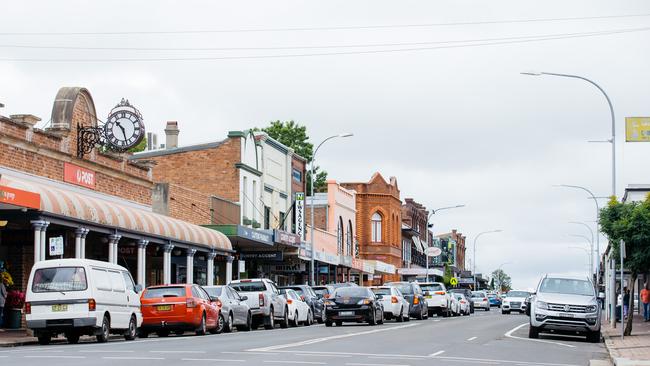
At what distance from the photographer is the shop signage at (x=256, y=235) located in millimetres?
48969

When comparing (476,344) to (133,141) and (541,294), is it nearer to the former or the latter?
(541,294)

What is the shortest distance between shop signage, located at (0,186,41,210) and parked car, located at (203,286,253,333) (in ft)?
22.2

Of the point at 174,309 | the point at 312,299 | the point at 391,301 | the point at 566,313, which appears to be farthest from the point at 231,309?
the point at 391,301

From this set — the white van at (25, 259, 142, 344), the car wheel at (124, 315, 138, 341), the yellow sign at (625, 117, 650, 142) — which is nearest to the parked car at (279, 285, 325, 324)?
the car wheel at (124, 315, 138, 341)

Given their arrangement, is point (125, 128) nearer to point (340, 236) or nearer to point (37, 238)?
point (37, 238)

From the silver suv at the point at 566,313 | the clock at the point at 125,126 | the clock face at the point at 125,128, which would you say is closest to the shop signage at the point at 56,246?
the clock at the point at 125,126

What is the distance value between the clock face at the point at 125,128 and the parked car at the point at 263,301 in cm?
681

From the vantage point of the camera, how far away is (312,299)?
4441 centimetres

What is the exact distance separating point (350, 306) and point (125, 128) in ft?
34.7

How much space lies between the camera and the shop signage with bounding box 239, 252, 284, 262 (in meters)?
56.1

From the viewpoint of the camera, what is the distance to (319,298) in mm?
46188

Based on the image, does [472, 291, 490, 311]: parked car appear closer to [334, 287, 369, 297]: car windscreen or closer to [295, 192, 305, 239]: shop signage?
[295, 192, 305, 239]: shop signage

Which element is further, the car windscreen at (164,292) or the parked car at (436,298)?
the parked car at (436,298)

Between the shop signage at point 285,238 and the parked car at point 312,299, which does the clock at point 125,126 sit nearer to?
the parked car at point 312,299
